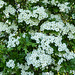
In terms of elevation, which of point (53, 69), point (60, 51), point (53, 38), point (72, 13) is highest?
point (72, 13)

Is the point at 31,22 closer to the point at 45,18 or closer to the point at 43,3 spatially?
the point at 45,18

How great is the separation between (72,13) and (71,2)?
312 mm

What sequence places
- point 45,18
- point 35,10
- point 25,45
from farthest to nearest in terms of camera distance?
point 45,18 → point 35,10 → point 25,45

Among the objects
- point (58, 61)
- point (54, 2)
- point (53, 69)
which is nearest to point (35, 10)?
point (54, 2)

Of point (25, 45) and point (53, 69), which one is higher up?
point (25, 45)

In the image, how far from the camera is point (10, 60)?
10.5ft

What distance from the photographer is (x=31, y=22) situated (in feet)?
11.1

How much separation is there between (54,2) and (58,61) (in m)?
1.54

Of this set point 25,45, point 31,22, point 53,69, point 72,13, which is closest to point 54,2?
point 72,13

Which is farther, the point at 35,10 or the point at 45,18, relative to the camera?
the point at 45,18

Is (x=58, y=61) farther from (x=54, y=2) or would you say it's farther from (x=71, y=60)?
(x=54, y=2)

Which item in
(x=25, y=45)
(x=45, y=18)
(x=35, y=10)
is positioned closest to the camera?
(x=25, y=45)

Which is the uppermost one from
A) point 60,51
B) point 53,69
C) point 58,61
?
point 60,51

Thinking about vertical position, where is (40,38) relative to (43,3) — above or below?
below
